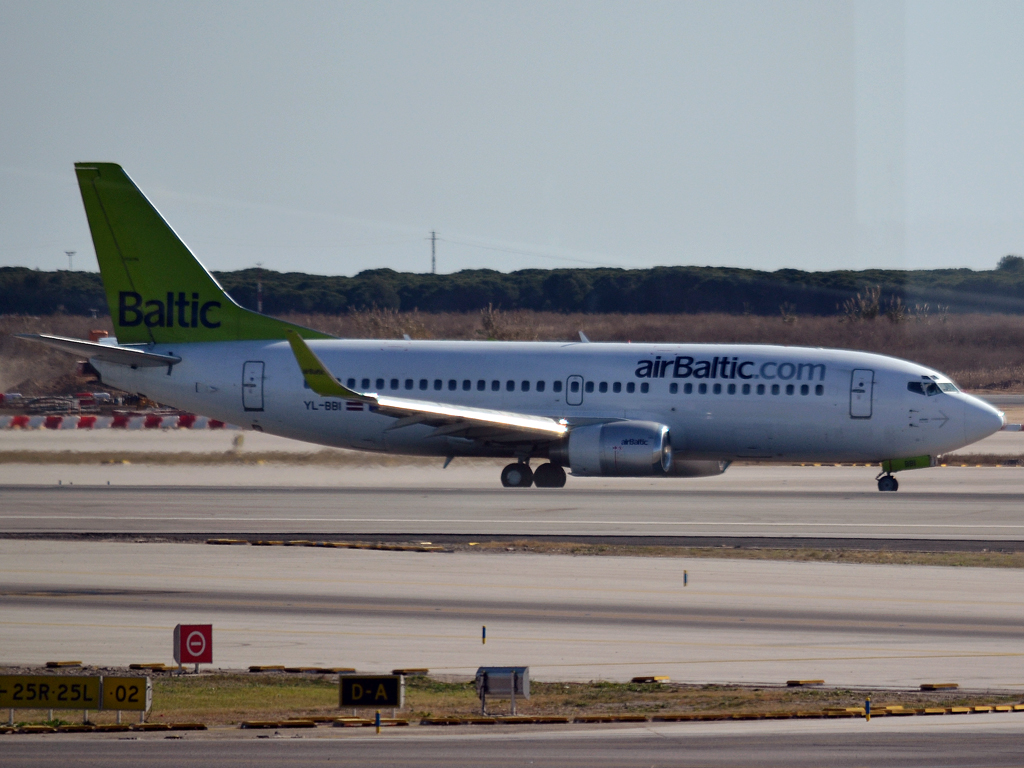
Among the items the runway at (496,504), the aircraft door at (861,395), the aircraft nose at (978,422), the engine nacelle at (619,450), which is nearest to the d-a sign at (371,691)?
the runway at (496,504)

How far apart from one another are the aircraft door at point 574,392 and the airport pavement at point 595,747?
24.1 m

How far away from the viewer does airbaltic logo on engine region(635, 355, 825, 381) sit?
3678 cm

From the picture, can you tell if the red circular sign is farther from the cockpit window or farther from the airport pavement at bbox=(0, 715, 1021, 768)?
the cockpit window

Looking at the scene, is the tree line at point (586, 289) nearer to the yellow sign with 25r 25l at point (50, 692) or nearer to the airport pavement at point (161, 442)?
the airport pavement at point (161, 442)

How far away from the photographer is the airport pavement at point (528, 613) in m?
16.5

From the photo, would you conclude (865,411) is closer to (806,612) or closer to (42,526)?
(806,612)

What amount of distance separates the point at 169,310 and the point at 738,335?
43810mm

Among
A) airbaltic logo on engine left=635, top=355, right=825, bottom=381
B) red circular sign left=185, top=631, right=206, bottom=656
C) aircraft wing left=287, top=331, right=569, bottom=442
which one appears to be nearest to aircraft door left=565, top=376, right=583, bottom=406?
aircraft wing left=287, top=331, right=569, bottom=442

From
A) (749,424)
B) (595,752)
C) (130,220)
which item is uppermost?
(130,220)

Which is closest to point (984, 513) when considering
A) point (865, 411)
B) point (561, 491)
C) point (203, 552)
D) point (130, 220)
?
point (865, 411)

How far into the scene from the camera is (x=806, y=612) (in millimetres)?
19469

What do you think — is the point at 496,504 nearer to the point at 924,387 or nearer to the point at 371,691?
the point at 924,387

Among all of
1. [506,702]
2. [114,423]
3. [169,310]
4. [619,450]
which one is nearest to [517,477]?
[619,450]

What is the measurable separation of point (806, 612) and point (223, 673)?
8.73 m
